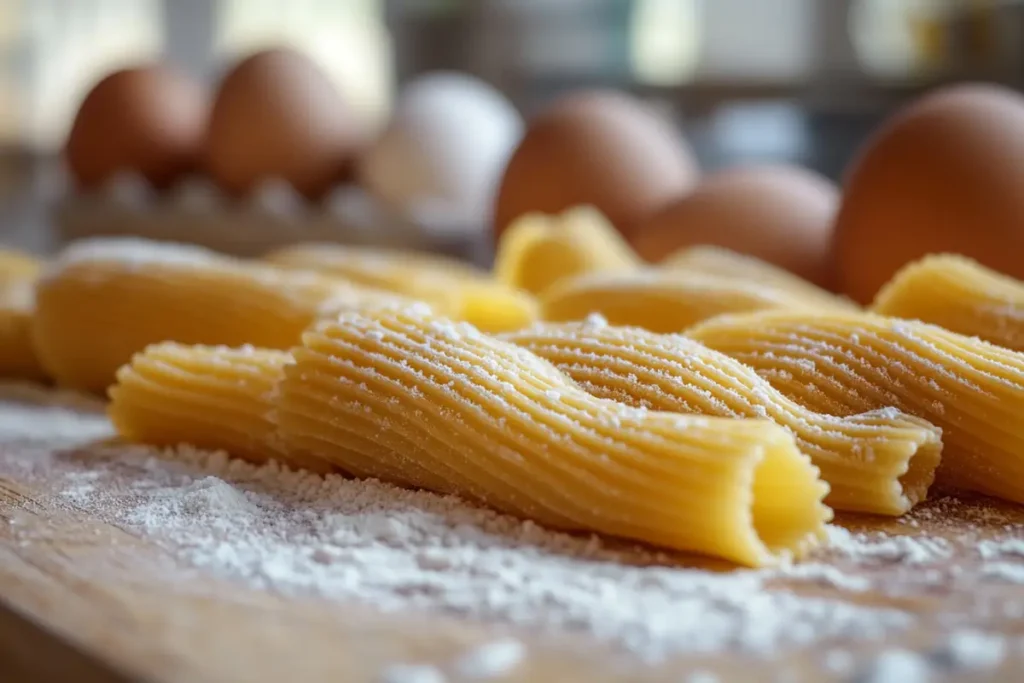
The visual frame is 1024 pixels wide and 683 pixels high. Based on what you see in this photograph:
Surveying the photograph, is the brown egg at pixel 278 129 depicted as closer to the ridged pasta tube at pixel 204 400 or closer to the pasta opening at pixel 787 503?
the ridged pasta tube at pixel 204 400

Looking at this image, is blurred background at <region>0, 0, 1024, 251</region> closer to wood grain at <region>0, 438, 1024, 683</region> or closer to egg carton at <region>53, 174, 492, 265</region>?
egg carton at <region>53, 174, 492, 265</region>

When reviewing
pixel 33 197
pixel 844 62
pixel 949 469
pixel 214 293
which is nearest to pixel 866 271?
pixel 949 469

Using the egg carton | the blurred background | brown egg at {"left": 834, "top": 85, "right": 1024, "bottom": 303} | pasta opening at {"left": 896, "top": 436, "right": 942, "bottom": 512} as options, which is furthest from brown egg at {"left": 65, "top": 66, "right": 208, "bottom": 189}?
pasta opening at {"left": 896, "top": 436, "right": 942, "bottom": 512}

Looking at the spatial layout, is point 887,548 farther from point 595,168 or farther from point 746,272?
point 595,168

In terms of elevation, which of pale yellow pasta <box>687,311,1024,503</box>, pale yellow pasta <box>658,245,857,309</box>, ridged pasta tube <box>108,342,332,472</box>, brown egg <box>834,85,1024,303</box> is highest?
brown egg <box>834,85,1024,303</box>

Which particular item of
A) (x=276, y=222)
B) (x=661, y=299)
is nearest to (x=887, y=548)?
(x=661, y=299)

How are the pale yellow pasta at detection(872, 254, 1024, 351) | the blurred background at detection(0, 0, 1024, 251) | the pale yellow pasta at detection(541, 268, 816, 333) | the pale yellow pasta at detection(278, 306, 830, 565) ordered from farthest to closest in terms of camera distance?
the blurred background at detection(0, 0, 1024, 251)
the pale yellow pasta at detection(541, 268, 816, 333)
the pale yellow pasta at detection(872, 254, 1024, 351)
the pale yellow pasta at detection(278, 306, 830, 565)
